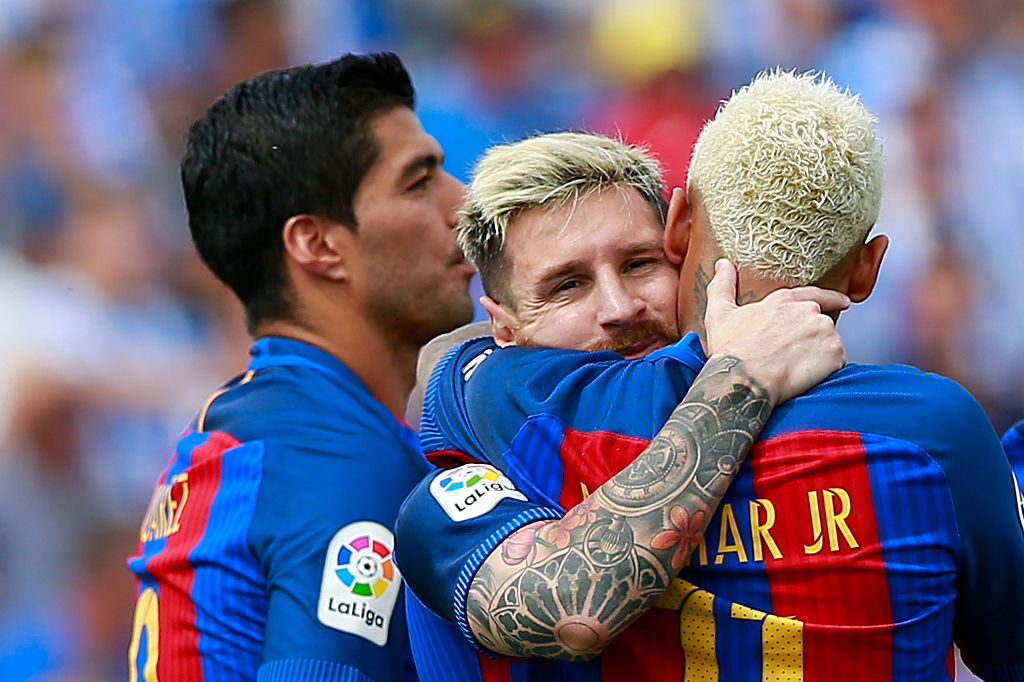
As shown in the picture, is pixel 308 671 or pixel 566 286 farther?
pixel 308 671

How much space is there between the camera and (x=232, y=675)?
2.44 metres

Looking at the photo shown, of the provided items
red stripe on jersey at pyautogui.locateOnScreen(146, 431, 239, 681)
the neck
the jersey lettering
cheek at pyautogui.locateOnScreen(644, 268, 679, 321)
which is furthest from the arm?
the neck

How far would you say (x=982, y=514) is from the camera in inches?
63.7

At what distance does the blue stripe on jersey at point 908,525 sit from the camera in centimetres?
160

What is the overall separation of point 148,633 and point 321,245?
958 millimetres

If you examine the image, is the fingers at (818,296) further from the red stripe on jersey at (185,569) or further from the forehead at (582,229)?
the red stripe on jersey at (185,569)

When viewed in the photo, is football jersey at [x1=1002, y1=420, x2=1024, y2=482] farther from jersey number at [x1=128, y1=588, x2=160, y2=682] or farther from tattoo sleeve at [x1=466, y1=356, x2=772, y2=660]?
jersey number at [x1=128, y1=588, x2=160, y2=682]

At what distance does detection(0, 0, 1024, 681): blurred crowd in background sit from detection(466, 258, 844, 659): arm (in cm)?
318

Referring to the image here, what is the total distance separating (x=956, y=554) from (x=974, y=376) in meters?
3.49

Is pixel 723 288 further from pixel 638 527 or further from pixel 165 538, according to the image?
pixel 165 538

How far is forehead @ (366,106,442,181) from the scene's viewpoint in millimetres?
3002

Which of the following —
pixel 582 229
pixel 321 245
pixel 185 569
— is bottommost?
pixel 185 569

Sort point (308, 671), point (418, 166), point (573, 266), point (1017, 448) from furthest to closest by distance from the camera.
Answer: point (418, 166)
point (308, 671)
point (1017, 448)
point (573, 266)

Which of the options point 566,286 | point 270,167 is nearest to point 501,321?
point 566,286
